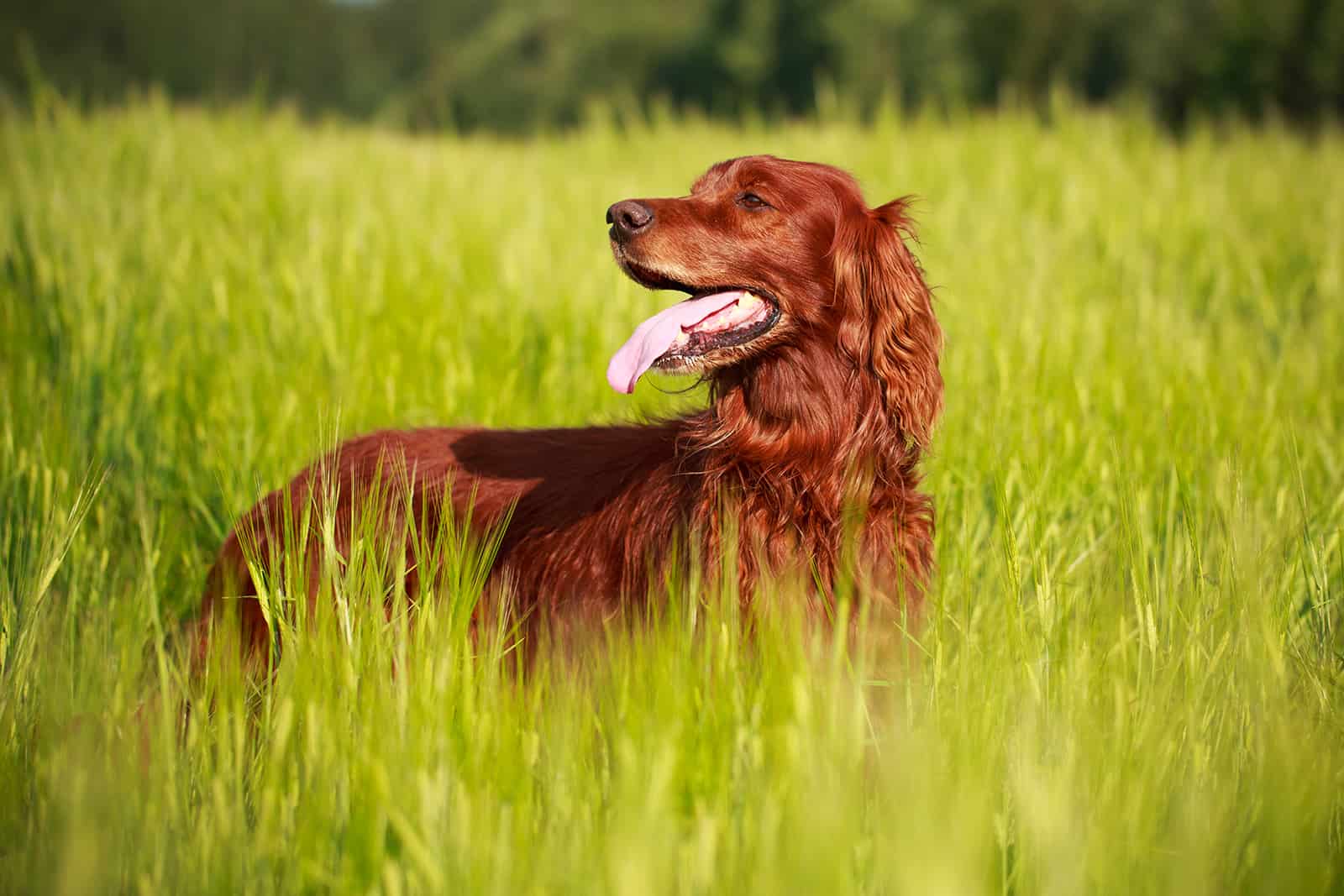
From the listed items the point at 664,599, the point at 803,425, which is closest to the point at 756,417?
the point at 803,425

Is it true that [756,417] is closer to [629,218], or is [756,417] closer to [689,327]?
[689,327]

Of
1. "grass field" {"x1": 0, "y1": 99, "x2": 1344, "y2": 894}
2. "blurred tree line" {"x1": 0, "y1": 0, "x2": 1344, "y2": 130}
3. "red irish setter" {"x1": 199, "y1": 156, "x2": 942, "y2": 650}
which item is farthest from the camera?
"blurred tree line" {"x1": 0, "y1": 0, "x2": 1344, "y2": 130}

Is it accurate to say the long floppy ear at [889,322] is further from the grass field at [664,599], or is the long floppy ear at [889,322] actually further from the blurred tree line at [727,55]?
the blurred tree line at [727,55]

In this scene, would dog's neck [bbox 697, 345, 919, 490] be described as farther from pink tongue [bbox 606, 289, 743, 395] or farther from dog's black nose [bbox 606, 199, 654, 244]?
dog's black nose [bbox 606, 199, 654, 244]

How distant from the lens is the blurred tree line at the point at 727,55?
20875 millimetres

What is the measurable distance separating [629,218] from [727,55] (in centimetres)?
3181

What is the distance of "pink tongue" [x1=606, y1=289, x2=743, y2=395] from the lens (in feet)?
7.30

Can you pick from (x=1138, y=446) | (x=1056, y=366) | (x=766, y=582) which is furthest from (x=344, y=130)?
(x=766, y=582)

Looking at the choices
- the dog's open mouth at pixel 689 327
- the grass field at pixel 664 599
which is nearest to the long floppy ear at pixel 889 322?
the dog's open mouth at pixel 689 327

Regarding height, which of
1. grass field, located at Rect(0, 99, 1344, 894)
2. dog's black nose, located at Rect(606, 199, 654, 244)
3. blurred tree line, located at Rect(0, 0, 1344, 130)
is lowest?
grass field, located at Rect(0, 99, 1344, 894)

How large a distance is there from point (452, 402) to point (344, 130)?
575cm

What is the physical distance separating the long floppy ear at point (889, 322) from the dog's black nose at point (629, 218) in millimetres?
427

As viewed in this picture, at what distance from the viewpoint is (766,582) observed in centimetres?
177

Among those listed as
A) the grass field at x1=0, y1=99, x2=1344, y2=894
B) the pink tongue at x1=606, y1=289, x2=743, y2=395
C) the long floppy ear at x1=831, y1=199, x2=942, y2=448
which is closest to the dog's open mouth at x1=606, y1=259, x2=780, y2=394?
the pink tongue at x1=606, y1=289, x2=743, y2=395
